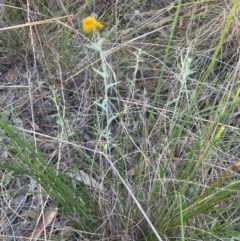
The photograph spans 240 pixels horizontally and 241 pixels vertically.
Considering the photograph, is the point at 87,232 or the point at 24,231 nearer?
the point at 87,232

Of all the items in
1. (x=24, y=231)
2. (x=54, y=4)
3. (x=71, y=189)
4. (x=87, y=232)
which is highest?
(x=54, y=4)

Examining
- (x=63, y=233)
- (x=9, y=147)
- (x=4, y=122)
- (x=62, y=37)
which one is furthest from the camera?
(x=62, y=37)

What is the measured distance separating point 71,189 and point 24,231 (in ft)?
0.91

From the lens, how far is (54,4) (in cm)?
173

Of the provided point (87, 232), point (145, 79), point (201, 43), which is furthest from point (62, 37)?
point (87, 232)

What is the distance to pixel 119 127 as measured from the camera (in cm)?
124

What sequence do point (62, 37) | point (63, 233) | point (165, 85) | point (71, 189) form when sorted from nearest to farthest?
point (71, 189) < point (63, 233) < point (165, 85) < point (62, 37)

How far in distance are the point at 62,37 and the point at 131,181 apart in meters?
0.61

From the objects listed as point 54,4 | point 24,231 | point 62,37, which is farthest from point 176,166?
point 54,4

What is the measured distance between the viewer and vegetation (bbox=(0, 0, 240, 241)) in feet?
3.55

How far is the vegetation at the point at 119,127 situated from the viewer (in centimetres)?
108

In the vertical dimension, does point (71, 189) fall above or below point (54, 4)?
below

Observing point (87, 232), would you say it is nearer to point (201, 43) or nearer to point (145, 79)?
point (145, 79)

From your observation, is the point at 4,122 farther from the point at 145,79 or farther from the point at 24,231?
the point at 145,79
